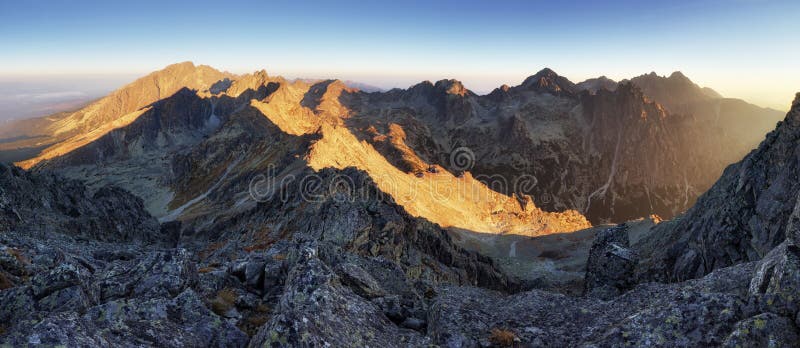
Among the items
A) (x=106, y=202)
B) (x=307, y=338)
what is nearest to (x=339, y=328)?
(x=307, y=338)

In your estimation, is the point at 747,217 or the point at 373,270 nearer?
the point at 373,270

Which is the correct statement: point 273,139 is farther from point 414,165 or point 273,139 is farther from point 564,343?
point 564,343

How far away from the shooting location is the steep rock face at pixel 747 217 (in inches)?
1737

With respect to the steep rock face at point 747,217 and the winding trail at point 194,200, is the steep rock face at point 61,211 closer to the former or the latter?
the winding trail at point 194,200

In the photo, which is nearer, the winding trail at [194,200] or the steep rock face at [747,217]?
the steep rock face at [747,217]

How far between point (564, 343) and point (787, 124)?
59.3 meters

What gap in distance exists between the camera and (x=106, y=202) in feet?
283

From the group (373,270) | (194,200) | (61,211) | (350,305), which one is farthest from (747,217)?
(194,200)

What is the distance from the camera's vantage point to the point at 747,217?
49.5m

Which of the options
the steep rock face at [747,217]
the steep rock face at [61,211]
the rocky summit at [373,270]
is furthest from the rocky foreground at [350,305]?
the steep rock face at [747,217]

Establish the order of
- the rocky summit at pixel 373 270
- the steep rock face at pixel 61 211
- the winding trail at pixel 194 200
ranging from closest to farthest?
the rocky summit at pixel 373 270 < the steep rock face at pixel 61 211 < the winding trail at pixel 194 200

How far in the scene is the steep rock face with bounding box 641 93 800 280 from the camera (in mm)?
44125

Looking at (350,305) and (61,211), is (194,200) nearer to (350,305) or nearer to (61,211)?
(61,211)

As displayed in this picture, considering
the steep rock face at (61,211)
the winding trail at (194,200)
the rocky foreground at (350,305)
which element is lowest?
the winding trail at (194,200)
